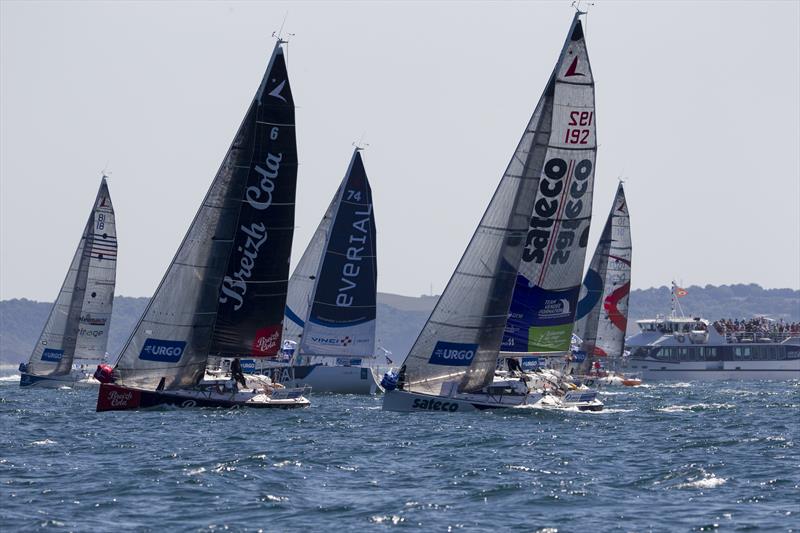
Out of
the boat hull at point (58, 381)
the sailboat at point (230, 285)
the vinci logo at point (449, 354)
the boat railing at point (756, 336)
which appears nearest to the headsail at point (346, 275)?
the boat hull at point (58, 381)

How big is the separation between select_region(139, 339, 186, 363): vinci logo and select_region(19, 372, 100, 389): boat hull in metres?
27.4

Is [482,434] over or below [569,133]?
below

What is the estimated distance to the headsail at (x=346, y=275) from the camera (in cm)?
5750

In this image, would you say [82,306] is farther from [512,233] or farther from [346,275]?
[512,233]

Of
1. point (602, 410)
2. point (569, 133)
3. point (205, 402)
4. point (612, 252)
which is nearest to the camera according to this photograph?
point (205, 402)

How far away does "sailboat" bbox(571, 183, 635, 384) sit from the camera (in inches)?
3123

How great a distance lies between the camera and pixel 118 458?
26.9m

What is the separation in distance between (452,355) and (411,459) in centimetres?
1223

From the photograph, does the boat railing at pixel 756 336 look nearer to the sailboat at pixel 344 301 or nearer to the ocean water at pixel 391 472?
the sailboat at pixel 344 301

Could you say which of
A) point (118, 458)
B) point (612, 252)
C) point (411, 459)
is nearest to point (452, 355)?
point (411, 459)

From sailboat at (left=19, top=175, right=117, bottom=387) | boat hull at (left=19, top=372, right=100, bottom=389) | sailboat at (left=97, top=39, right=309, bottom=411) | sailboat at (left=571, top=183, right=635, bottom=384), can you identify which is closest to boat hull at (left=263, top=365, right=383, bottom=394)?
boat hull at (left=19, top=372, right=100, bottom=389)

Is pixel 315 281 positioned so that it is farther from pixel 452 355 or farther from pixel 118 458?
pixel 118 458

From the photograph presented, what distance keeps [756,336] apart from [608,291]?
28461 millimetres

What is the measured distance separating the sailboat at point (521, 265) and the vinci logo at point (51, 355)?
94.0 ft
